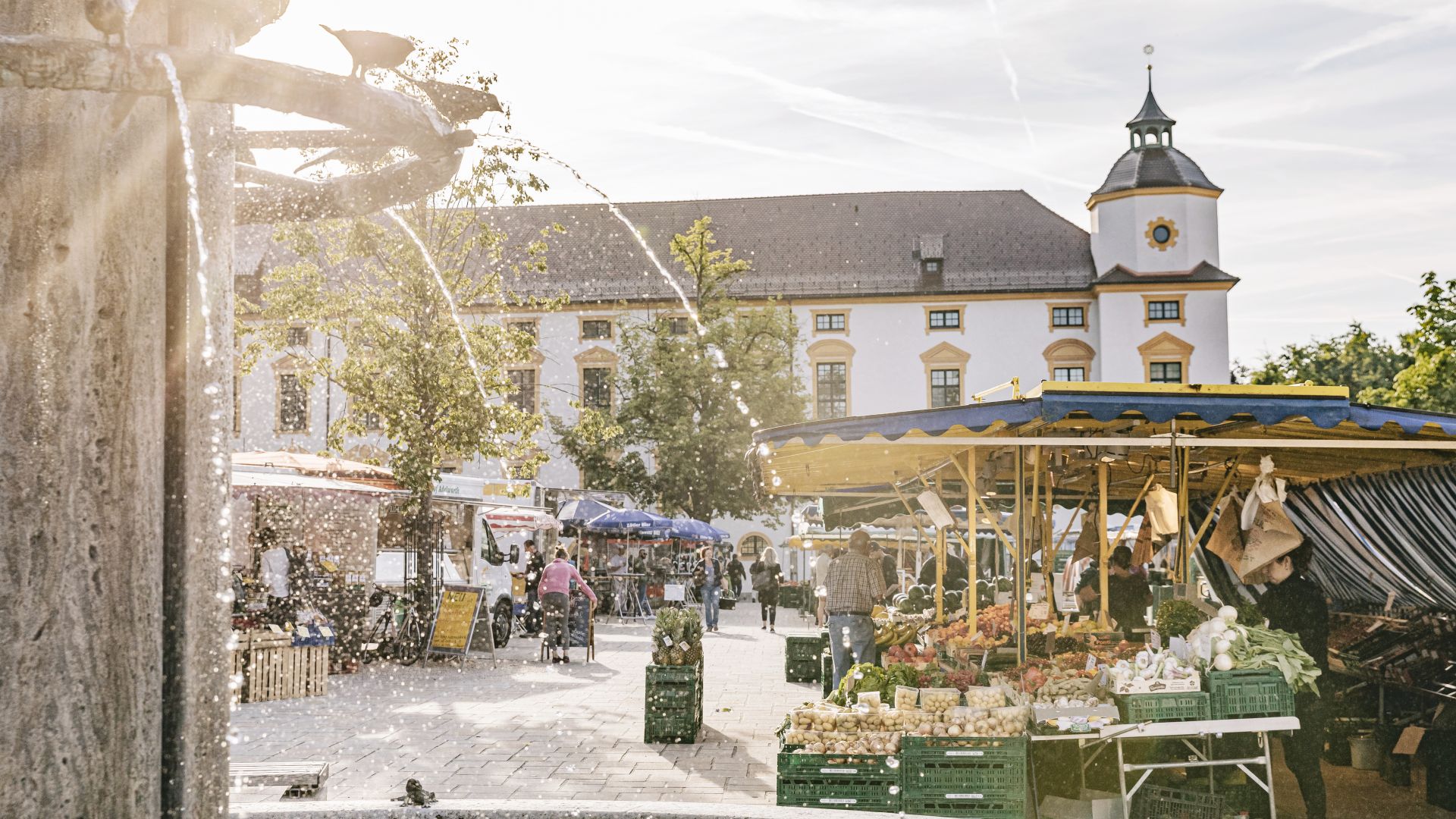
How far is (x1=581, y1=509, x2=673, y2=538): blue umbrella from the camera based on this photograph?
26.5 meters

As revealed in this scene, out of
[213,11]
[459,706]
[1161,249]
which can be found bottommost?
[459,706]

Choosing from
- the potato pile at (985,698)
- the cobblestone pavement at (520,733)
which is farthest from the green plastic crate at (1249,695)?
the cobblestone pavement at (520,733)

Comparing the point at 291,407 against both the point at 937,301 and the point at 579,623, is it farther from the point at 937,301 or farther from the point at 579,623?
the point at 579,623

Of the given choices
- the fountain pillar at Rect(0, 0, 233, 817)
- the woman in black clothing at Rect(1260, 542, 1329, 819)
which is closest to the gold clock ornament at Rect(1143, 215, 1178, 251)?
the woman in black clothing at Rect(1260, 542, 1329, 819)

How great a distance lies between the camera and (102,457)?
8.45ft

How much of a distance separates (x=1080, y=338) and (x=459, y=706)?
136ft

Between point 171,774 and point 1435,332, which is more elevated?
point 1435,332

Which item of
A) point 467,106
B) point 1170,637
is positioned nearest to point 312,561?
point 1170,637

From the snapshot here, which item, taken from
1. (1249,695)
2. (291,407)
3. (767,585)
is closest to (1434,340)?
(767,585)

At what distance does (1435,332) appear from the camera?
3070cm

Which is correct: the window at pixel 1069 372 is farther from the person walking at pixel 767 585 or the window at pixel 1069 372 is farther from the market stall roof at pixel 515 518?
the market stall roof at pixel 515 518

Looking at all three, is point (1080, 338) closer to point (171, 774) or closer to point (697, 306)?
point (697, 306)

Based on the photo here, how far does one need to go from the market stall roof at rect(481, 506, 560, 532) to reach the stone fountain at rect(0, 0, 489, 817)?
890 inches

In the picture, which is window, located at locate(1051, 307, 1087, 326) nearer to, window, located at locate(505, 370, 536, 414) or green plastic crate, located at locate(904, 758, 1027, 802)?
window, located at locate(505, 370, 536, 414)
